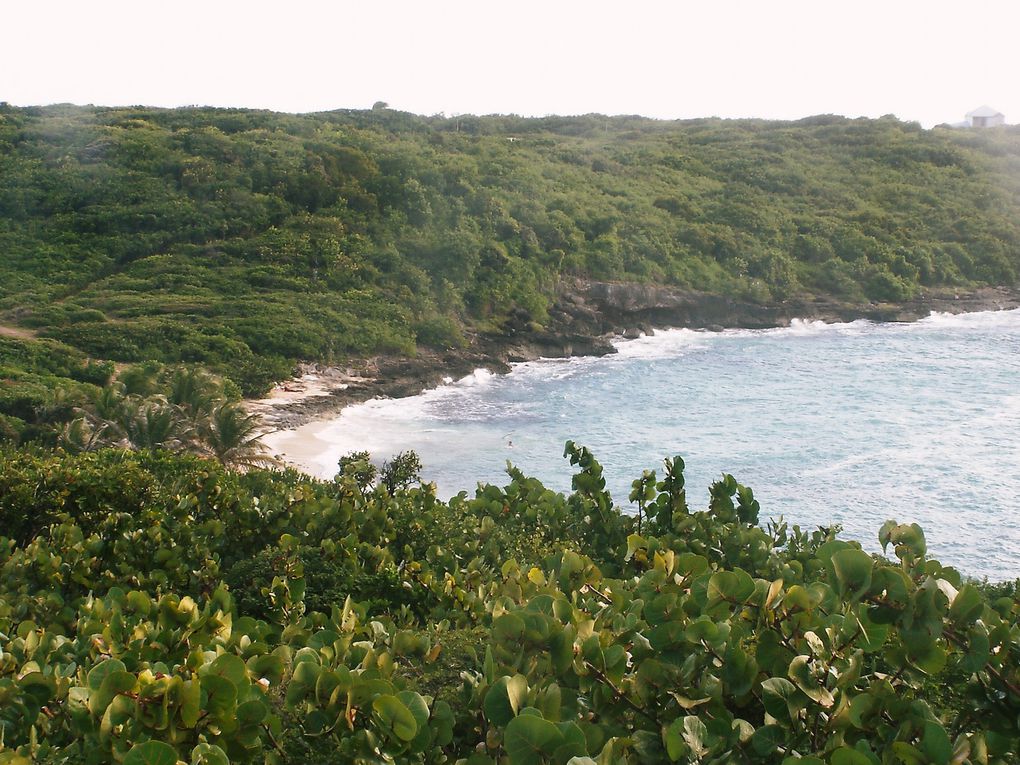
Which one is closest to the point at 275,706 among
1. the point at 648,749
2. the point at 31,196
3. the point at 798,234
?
the point at 648,749

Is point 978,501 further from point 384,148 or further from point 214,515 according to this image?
point 384,148

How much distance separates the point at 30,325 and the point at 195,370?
10.1m

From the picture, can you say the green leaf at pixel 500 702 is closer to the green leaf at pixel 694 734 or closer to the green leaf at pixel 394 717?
the green leaf at pixel 394 717

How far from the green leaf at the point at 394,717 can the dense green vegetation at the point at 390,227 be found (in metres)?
19.7

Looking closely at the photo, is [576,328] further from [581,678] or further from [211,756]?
[211,756]

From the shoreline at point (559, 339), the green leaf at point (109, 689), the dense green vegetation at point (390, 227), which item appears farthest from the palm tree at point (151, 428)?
the green leaf at point (109, 689)

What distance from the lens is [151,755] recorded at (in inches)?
84.9

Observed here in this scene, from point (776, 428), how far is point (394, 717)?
2523 cm

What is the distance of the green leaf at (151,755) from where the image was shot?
2146mm

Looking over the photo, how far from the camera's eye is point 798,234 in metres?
49.8

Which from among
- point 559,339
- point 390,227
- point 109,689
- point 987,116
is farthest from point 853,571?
point 987,116

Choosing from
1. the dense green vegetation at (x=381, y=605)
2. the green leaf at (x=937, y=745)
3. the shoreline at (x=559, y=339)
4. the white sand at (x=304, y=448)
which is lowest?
the white sand at (x=304, y=448)

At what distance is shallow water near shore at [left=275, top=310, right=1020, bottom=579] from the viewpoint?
20.3 metres

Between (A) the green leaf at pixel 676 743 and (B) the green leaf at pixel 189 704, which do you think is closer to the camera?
(A) the green leaf at pixel 676 743
